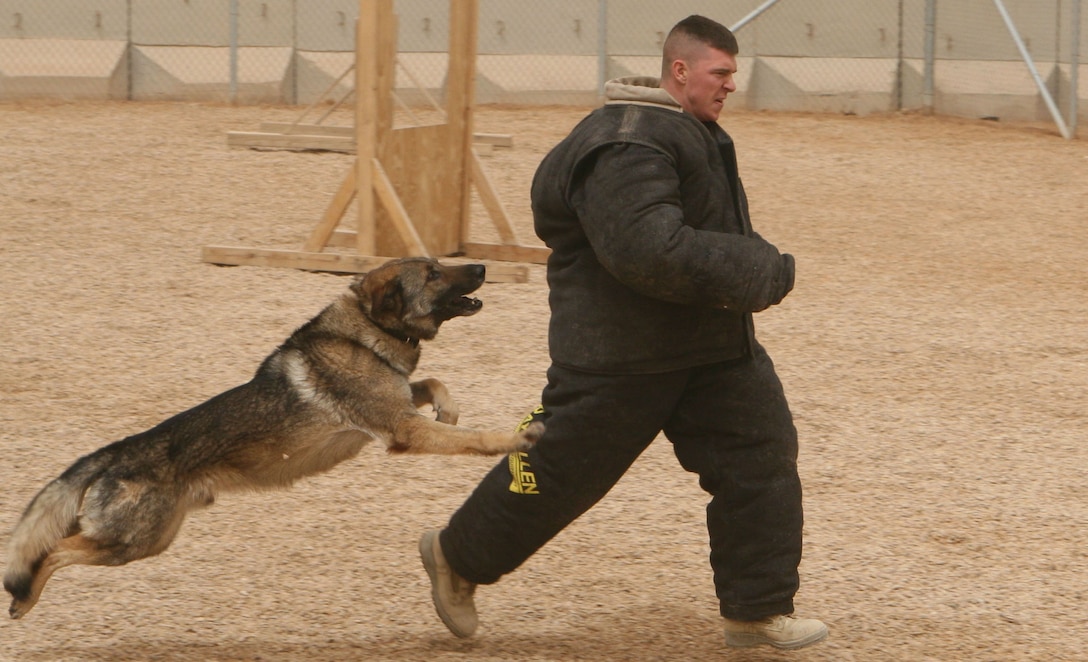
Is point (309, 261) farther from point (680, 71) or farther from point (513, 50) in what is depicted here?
point (513, 50)

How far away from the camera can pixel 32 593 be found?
4027 millimetres

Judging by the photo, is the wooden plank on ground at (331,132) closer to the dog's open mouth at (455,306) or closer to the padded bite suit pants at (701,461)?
the dog's open mouth at (455,306)

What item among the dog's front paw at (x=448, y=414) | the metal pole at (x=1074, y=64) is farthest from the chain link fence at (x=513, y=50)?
the dog's front paw at (x=448, y=414)

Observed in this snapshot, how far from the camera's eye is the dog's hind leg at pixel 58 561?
4.01 metres

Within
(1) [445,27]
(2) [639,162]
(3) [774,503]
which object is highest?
(1) [445,27]

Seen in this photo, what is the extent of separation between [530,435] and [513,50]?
12718 millimetres

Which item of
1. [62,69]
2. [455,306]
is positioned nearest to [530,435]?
[455,306]

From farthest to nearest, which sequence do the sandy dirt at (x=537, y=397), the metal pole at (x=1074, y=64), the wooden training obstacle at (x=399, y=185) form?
the metal pole at (x=1074, y=64)
the wooden training obstacle at (x=399, y=185)
the sandy dirt at (x=537, y=397)

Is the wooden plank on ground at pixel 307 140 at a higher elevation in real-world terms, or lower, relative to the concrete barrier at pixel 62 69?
lower

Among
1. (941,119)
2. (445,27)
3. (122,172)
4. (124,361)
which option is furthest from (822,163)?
(124,361)

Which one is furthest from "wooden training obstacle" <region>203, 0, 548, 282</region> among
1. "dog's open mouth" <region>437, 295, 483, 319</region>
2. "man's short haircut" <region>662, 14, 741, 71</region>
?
"man's short haircut" <region>662, 14, 741, 71</region>

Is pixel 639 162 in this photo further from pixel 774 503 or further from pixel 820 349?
pixel 820 349

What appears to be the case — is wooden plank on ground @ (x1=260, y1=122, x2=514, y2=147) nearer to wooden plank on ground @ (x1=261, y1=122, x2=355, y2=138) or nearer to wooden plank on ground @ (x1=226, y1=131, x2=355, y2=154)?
wooden plank on ground @ (x1=261, y1=122, x2=355, y2=138)

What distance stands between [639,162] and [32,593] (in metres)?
2.15
